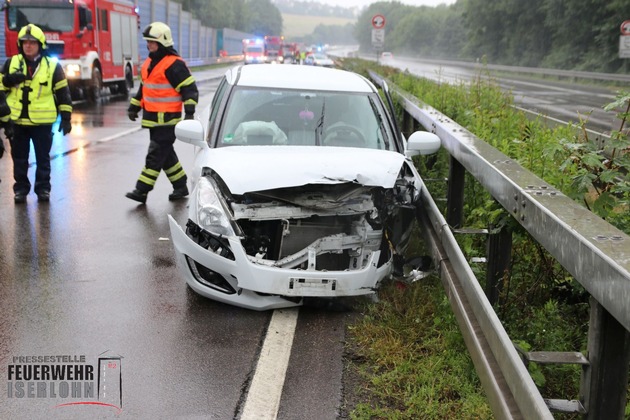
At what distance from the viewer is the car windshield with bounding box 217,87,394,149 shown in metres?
6.60

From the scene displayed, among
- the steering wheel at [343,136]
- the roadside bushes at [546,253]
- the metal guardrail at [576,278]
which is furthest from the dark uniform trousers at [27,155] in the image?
the metal guardrail at [576,278]

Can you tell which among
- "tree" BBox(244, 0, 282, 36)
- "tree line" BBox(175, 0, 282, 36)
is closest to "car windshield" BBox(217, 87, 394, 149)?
"tree line" BBox(175, 0, 282, 36)

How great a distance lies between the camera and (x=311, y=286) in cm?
533

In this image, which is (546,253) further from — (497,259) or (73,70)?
(73,70)

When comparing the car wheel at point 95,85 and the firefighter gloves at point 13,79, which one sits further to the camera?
the car wheel at point 95,85

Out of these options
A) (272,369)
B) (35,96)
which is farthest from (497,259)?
(35,96)

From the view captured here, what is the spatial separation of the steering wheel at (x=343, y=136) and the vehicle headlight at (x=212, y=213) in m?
1.29

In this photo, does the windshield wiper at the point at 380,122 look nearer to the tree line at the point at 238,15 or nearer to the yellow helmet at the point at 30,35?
the yellow helmet at the point at 30,35

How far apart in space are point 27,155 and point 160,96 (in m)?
1.69

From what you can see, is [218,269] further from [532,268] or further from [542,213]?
[542,213]

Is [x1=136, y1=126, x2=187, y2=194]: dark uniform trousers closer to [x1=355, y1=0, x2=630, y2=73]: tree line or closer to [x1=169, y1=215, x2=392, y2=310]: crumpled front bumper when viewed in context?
[x1=169, y1=215, x2=392, y2=310]: crumpled front bumper

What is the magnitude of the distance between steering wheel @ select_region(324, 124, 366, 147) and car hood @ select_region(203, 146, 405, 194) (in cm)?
21

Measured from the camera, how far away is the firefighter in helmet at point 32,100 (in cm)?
898

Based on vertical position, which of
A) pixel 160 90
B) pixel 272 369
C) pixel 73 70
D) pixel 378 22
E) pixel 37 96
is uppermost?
pixel 378 22
